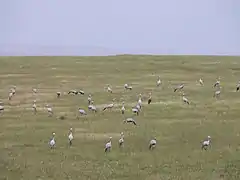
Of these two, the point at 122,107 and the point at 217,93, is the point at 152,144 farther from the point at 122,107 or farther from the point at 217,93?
the point at 217,93

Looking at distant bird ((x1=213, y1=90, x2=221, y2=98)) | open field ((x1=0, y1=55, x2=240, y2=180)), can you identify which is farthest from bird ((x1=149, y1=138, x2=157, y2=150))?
distant bird ((x1=213, y1=90, x2=221, y2=98))

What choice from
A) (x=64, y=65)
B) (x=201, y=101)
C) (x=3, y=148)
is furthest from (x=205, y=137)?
(x=64, y=65)

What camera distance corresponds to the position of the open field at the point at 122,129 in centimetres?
3033

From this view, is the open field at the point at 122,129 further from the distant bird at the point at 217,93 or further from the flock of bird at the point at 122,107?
the distant bird at the point at 217,93

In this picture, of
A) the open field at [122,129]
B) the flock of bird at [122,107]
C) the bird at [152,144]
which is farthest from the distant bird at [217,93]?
the bird at [152,144]

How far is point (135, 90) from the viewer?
5116cm

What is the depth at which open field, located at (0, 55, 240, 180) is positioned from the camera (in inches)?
1194

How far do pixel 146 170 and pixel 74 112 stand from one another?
13.2 m

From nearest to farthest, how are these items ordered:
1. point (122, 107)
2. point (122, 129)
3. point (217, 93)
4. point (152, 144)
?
point (152, 144) → point (122, 129) → point (122, 107) → point (217, 93)

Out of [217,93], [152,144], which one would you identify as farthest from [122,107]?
[217,93]

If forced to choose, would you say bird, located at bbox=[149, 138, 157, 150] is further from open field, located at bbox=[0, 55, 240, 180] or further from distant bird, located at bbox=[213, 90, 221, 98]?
distant bird, located at bbox=[213, 90, 221, 98]

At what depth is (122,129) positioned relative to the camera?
3688 centimetres

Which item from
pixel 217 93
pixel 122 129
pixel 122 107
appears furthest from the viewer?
pixel 217 93

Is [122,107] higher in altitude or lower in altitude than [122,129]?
higher
